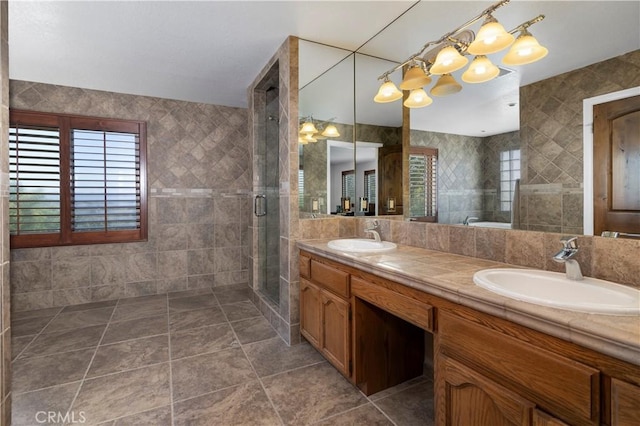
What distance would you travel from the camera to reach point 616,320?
841 mm

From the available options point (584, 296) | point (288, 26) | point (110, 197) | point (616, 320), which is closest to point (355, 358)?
point (584, 296)

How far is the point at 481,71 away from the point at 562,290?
1.14 m

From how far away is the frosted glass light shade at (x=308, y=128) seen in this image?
2.63 meters

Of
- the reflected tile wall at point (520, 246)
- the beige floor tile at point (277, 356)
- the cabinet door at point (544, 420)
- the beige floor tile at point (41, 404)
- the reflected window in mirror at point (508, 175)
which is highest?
the reflected window in mirror at point (508, 175)

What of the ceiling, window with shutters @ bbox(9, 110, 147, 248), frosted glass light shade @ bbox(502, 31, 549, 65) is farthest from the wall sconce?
window with shutters @ bbox(9, 110, 147, 248)

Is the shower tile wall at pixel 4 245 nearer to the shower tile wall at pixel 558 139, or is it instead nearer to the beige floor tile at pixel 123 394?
the beige floor tile at pixel 123 394

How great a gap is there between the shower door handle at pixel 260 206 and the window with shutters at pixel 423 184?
1730 mm

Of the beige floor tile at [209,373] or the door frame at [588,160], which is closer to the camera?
the door frame at [588,160]

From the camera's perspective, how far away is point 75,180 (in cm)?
348

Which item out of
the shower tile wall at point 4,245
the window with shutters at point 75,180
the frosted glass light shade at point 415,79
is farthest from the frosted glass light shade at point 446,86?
the window with shutters at point 75,180

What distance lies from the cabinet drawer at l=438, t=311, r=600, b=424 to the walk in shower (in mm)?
2078

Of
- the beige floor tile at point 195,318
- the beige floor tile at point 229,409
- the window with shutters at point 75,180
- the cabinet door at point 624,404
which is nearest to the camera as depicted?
the cabinet door at point 624,404

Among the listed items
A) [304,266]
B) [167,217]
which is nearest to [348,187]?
[304,266]

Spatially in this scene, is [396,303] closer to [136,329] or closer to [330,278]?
[330,278]
